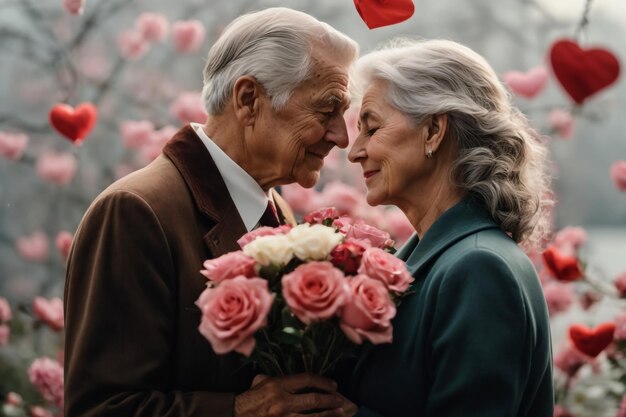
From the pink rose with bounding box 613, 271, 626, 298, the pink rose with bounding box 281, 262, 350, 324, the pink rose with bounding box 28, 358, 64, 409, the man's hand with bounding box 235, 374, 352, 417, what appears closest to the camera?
the pink rose with bounding box 281, 262, 350, 324

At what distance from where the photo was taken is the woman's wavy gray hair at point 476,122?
2873mm

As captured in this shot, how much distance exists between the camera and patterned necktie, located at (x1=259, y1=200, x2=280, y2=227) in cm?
323

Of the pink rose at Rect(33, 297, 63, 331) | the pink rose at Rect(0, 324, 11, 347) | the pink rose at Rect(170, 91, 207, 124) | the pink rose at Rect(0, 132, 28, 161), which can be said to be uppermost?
the pink rose at Rect(170, 91, 207, 124)

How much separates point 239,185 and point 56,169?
285cm

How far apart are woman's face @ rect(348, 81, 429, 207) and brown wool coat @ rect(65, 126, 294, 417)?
540 millimetres

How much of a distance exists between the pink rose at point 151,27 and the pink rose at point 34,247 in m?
1.50

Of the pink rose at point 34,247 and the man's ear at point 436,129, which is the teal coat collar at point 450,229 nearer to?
the man's ear at point 436,129

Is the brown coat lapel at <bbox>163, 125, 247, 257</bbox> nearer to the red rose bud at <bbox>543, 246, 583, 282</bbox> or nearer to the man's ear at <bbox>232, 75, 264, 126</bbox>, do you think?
the man's ear at <bbox>232, 75, 264, 126</bbox>

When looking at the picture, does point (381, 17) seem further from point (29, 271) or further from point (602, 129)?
point (29, 271)

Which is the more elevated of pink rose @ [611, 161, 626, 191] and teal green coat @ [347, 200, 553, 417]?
teal green coat @ [347, 200, 553, 417]

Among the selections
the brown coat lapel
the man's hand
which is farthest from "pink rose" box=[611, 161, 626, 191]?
the man's hand

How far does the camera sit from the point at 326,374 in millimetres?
2758

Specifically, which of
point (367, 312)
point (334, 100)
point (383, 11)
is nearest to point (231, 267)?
point (367, 312)

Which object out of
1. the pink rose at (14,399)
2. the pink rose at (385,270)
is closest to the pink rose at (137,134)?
the pink rose at (14,399)
